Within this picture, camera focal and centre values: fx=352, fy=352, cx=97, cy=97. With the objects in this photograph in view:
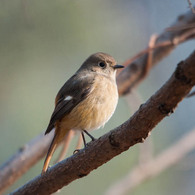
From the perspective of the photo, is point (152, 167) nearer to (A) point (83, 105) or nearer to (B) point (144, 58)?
(A) point (83, 105)

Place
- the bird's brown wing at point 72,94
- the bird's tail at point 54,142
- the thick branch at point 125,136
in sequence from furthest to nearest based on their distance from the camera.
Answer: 1. the bird's brown wing at point 72,94
2. the bird's tail at point 54,142
3. the thick branch at point 125,136

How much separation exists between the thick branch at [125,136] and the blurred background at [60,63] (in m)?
2.53

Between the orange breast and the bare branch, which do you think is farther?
the bare branch

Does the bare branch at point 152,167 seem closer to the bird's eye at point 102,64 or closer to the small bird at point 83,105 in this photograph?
the small bird at point 83,105

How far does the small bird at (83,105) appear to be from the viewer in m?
3.55

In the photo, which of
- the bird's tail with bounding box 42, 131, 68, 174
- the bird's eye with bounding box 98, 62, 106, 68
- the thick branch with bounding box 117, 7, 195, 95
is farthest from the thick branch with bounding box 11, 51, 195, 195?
the bird's eye with bounding box 98, 62, 106, 68

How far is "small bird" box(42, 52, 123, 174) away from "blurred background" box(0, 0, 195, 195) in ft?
4.73

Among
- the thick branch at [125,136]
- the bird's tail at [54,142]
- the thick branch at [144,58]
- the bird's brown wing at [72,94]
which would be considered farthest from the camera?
the thick branch at [144,58]

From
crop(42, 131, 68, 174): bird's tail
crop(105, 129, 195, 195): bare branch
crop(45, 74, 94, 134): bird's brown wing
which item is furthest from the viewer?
crop(105, 129, 195, 195): bare branch

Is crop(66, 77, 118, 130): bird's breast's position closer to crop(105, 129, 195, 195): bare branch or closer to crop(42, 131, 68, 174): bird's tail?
crop(42, 131, 68, 174): bird's tail

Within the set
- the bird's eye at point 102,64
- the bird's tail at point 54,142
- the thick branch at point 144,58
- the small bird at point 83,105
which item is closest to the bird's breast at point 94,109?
the small bird at point 83,105

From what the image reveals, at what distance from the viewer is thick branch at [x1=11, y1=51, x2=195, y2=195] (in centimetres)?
165

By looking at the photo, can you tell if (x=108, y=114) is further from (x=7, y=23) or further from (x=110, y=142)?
(x=7, y=23)

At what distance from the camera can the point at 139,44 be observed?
6387 mm
